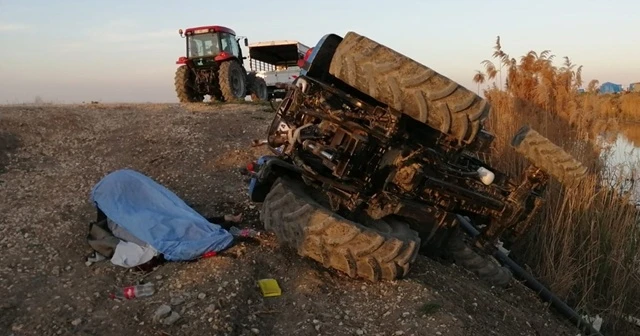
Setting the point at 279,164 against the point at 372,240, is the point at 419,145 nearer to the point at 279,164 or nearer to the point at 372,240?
the point at 372,240

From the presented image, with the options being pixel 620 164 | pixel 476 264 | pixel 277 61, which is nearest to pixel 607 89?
pixel 620 164

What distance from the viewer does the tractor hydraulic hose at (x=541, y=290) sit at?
4.41m

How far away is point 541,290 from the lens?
15.1 ft

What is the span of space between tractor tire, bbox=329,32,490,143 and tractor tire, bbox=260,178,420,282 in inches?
32.2

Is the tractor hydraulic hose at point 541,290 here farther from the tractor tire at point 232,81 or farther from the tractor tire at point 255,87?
the tractor tire at point 255,87

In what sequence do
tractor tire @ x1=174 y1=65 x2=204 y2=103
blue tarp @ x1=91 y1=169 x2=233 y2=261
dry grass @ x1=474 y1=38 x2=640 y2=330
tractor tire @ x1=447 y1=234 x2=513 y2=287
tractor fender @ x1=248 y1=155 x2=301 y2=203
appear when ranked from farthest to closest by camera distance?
tractor tire @ x1=174 y1=65 x2=204 y2=103 → dry grass @ x1=474 y1=38 x2=640 y2=330 → tractor tire @ x1=447 y1=234 x2=513 y2=287 → tractor fender @ x1=248 y1=155 x2=301 y2=203 → blue tarp @ x1=91 y1=169 x2=233 y2=261

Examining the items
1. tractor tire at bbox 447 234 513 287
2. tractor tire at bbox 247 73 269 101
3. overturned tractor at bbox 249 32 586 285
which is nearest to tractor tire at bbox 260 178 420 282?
overturned tractor at bbox 249 32 586 285

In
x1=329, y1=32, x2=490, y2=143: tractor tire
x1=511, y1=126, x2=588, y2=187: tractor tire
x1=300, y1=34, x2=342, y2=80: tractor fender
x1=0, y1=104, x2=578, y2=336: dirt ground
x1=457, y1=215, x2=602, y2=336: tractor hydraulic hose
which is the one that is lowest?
x1=457, y1=215, x2=602, y2=336: tractor hydraulic hose

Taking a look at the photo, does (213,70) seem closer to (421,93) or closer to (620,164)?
(620,164)

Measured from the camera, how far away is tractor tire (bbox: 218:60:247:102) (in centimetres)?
1398

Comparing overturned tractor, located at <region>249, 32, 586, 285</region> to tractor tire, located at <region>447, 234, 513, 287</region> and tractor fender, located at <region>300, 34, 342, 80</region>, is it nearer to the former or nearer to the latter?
tractor fender, located at <region>300, 34, 342, 80</region>

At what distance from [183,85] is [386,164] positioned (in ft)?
39.9

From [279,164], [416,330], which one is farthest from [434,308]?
[279,164]

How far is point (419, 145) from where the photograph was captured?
3611 millimetres
